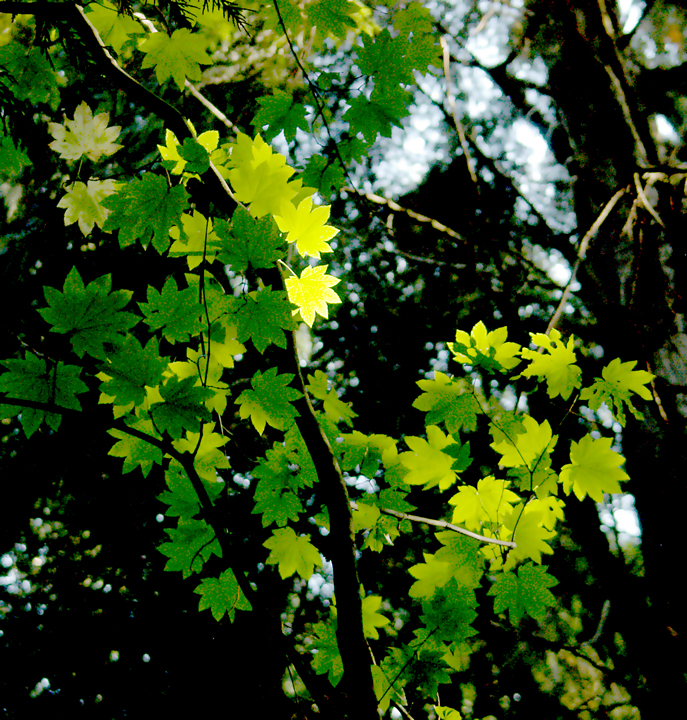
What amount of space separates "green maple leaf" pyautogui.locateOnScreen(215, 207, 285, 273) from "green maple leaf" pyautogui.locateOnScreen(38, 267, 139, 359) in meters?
0.28

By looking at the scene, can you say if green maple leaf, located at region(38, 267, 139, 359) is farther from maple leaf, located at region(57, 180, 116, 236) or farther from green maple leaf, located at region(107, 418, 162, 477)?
maple leaf, located at region(57, 180, 116, 236)

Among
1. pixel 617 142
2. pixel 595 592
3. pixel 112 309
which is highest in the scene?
pixel 617 142

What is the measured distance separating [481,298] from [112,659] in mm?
5577

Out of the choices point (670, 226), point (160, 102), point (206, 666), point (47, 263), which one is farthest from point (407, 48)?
point (206, 666)

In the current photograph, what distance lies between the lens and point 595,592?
5.85 metres

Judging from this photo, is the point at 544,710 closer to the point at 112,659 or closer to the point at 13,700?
the point at 112,659

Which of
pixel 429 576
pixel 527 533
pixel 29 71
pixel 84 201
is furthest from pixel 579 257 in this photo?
pixel 29 71

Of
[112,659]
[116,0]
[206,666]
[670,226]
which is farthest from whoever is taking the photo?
[112,659]

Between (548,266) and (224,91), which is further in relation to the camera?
(548,266)

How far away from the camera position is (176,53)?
4.78 ft

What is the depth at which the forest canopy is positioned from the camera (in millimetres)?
1254

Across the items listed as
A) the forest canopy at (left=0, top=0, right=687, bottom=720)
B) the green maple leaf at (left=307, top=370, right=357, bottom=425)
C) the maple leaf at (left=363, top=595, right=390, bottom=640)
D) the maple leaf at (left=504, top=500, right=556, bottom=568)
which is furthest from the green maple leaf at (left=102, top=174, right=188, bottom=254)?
the maple leaf at (left=363, top=595, right=390, bottom=640)

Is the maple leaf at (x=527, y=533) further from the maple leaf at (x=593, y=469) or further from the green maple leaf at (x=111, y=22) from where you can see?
the green maple leaf at (x=111, y=22)

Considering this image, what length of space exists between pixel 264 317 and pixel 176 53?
3.18 ft
